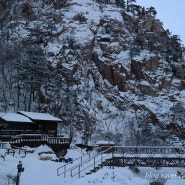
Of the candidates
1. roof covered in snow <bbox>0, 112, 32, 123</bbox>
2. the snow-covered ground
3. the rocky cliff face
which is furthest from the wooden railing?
the rocky cliff face

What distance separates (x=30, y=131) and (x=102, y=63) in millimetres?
36748

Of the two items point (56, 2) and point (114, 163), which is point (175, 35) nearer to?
point (56, 2)

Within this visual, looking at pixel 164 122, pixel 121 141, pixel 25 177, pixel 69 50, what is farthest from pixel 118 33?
pixel 25 177

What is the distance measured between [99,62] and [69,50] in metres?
8.28

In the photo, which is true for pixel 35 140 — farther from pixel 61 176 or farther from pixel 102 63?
pixel 102 63

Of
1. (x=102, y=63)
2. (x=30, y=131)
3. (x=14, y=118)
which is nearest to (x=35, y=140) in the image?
(x=14, y=118)

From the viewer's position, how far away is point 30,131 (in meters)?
40.8

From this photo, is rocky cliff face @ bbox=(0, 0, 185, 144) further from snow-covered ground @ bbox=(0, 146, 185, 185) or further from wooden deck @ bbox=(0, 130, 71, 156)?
snow-covered ground @ bbox=(0, 146, 185, 185)

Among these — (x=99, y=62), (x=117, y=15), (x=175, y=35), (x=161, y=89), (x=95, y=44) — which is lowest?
(x=161, y=89)

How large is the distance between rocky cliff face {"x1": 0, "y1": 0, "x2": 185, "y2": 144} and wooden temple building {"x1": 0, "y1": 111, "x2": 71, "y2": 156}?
11.3 metres

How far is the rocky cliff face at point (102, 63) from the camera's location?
5950 centimetres

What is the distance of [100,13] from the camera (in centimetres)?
8738

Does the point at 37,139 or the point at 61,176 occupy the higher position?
the point at 37,139

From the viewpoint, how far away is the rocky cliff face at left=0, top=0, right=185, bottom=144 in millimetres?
59500
